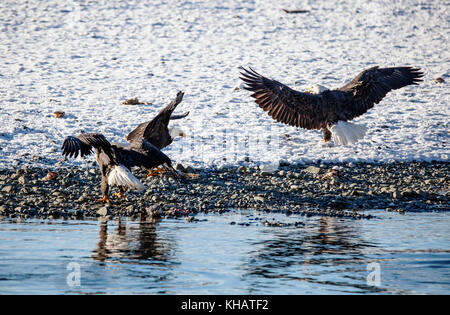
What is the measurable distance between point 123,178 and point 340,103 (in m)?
3.48

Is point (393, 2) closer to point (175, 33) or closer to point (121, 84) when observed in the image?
point (175, 33)

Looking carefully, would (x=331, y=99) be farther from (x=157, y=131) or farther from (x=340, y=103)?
(x=157, y=131)

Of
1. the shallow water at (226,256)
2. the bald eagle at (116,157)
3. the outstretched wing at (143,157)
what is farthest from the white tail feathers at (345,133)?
the outstretched wing at (143,157)

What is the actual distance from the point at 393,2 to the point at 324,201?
10866 mm

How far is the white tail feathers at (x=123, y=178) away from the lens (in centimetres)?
699

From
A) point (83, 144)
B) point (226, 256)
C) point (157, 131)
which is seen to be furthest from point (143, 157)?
point (226, 256)

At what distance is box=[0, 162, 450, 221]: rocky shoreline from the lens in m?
7.22

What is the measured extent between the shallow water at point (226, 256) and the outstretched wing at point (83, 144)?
33.2 inches

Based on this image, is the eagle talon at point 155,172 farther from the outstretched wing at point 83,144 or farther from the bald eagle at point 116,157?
Answer: the outstretched wing at point 83,144

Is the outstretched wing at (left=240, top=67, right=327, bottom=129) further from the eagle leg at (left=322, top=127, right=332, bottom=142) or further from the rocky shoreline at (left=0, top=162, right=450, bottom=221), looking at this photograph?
the rocky shoreline at (left=0, top=162, right=450, bottom=221)

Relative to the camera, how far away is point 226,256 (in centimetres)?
527

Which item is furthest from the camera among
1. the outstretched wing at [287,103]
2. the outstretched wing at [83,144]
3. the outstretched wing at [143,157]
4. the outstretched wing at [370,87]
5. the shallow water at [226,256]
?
the outstretched wing at [370,87]
